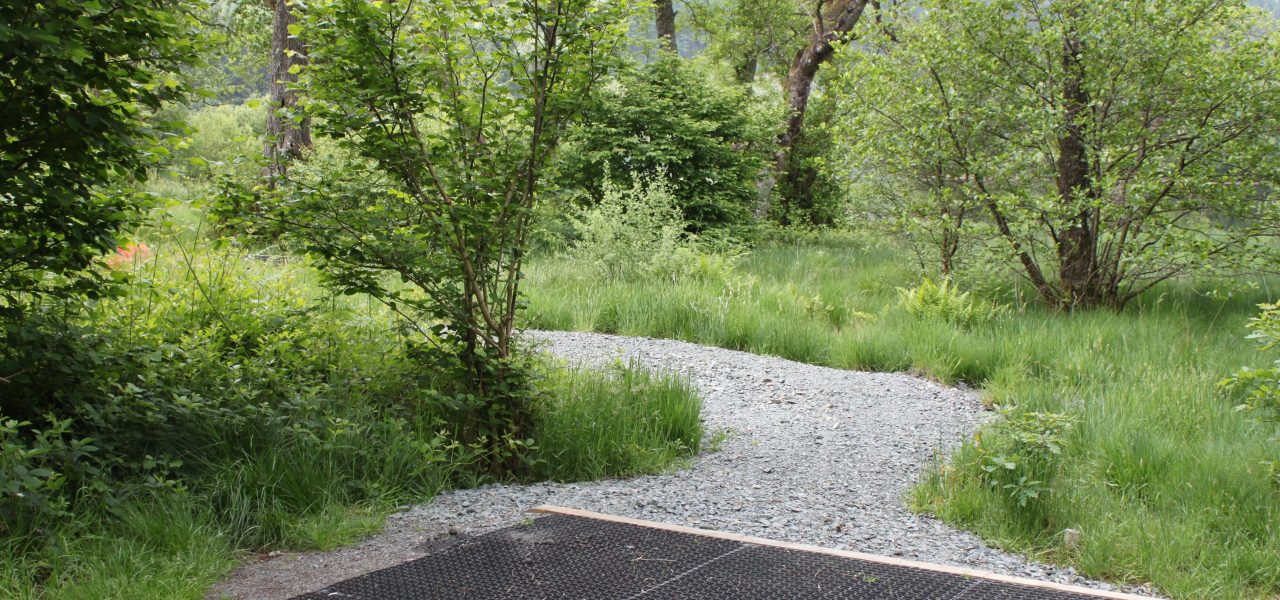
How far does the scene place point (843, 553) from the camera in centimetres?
322

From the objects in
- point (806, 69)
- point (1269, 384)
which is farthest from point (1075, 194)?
point (806, 69)

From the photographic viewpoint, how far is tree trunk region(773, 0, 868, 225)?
13273 millimetres

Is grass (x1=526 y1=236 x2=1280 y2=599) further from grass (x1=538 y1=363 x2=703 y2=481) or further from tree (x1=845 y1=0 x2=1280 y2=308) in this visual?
grass (x1=538 y1=363 x2=703 y2=481)

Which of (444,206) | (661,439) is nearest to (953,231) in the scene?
(661,439)

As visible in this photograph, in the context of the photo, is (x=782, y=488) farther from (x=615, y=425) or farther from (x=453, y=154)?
(x=453, y=154)

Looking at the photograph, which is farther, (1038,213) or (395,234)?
(1038,213)

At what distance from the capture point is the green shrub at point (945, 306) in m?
7.38

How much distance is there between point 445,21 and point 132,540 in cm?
221

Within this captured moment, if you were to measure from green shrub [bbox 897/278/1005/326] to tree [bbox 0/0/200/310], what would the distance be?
239 inches

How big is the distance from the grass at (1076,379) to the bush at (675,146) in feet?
5.59

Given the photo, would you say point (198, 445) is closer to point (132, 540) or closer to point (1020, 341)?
point (132, 540)

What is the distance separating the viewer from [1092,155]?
714cm

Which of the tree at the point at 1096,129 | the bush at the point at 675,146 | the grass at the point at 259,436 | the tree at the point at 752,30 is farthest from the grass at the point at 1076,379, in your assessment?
the tree at the point at 752,30

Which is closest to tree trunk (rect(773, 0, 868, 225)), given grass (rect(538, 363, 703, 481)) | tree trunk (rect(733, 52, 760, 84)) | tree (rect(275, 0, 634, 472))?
tree trunk (rect(733, 52, 760, 84))
